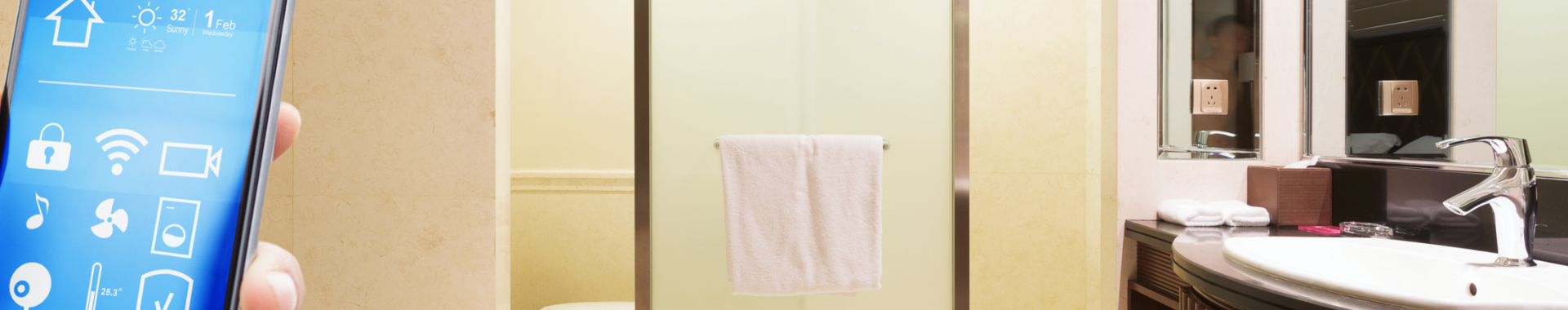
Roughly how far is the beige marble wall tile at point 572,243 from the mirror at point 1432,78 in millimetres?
1682

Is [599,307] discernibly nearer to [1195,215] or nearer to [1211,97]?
[1195,215]

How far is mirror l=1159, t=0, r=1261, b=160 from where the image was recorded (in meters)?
1.23

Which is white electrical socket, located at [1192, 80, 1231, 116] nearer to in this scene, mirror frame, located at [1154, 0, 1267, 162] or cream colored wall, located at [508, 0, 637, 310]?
mirror frame, located at [1154, 0, 1267, 162]

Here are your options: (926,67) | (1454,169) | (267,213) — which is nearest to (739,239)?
(926,67)

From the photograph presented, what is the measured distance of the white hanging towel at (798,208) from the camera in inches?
41.4

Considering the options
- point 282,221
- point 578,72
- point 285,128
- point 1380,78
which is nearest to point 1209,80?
point 1380,78

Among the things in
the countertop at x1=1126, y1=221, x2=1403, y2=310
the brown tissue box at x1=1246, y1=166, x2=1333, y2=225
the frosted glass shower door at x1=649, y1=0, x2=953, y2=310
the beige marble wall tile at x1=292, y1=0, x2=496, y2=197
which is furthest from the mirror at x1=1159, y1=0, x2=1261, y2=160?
the beige marble wall tile at x1=292, y1=0, x2=496, y2=197

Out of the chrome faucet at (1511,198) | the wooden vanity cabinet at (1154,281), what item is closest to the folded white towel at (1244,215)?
the wooden vanity cabinet at (1154,281)

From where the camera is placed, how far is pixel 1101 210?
1349 millimetres

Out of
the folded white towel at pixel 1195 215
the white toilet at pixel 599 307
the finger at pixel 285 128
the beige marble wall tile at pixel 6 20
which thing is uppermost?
the beige marble wall tile at pixel 6 20

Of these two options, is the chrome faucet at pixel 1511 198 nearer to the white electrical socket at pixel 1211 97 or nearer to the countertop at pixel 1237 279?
the countertop at pixel 1237 279

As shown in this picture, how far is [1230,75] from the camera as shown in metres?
1.24

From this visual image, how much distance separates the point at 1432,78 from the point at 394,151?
1.64 metres

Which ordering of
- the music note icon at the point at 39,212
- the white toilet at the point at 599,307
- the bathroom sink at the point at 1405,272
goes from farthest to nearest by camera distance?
the white toilet at the point at 599,307, the bathroom sink at the point at 1405,272, the music note icon at the point at 39,212
